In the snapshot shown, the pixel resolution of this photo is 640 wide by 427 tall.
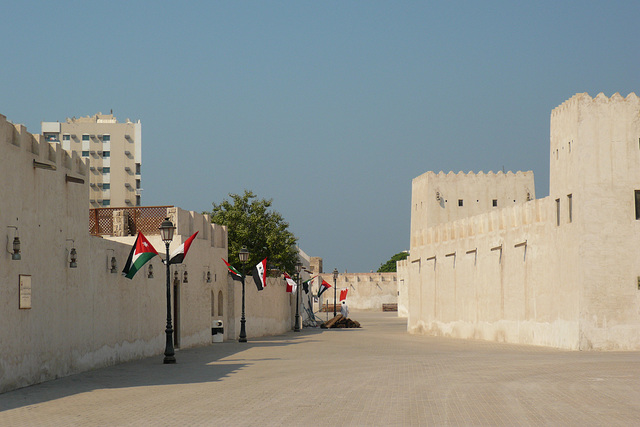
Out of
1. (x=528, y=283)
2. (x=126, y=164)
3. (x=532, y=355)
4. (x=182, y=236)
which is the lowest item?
(x=532, y=355)

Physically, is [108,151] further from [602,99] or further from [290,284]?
[602,99]

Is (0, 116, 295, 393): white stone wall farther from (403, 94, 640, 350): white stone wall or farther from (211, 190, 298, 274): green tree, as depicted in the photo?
(211, 190, 298, 274): green tree

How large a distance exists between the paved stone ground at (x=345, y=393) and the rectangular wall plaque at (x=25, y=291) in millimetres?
1586

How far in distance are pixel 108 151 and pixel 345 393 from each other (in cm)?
10413

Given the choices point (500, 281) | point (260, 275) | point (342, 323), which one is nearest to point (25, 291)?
point (500, 281)

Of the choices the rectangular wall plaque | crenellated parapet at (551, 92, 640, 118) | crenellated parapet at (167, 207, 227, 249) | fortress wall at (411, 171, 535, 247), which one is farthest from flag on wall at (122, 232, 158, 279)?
fortress wall at (411, 171, 535, 247)

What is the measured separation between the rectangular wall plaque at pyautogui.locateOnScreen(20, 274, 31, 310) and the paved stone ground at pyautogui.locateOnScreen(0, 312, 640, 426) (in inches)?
62.4

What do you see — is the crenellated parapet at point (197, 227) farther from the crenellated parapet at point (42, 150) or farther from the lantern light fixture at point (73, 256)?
the lantern light fixture at point (73, 256)

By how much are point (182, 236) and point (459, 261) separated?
44.9ft

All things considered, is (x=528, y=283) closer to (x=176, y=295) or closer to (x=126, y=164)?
(x=176, y=295)

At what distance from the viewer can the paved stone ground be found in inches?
445

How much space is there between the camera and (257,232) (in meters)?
61.1

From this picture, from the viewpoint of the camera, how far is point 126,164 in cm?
11400

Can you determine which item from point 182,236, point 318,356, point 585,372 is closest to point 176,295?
point 182,236
